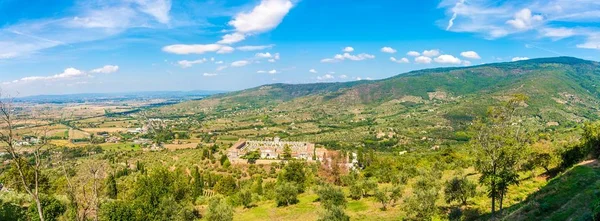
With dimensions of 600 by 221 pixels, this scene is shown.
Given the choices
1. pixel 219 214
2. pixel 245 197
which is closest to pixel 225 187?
pixel 245 197

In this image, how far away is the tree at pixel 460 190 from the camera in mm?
34312

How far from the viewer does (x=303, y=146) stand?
404ft

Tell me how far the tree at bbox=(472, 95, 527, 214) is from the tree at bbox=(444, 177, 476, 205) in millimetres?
9456

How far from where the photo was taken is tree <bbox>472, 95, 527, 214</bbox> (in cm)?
2328

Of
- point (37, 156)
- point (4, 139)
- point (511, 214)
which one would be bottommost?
point (511, 214)

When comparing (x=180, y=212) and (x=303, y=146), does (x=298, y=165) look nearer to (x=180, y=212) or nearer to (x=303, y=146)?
(x=180, y=212)

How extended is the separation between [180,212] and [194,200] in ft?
64.5

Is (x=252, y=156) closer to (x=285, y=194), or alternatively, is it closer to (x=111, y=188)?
(x=111, y=188)

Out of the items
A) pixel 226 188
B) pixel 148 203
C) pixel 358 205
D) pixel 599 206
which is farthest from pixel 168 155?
pixel 599 206

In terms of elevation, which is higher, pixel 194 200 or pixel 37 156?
pixel 37 156

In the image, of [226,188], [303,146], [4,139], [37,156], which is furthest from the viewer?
[303,146]

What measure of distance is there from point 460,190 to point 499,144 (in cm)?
1261

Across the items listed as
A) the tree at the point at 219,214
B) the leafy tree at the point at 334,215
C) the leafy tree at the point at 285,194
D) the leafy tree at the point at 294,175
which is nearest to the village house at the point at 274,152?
the leafy tree at the point at 294,175

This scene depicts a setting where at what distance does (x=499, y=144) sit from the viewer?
23.6 metres
